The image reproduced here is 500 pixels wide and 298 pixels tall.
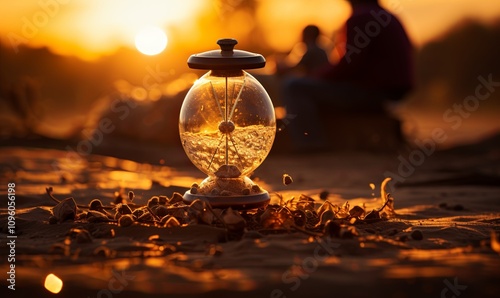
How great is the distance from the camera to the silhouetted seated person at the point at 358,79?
1096cm

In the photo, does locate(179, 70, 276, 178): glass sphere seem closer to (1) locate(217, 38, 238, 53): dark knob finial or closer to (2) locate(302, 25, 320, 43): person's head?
(1) locate(217, 38, 238, 53): dark knob finial

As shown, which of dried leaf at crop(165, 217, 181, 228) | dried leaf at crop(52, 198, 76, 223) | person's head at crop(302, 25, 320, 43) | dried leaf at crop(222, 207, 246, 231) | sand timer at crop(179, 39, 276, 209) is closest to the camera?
dried leaf at crop(222, 207, 246, 231)

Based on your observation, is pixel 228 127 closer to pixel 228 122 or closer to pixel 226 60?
pixel 228 122

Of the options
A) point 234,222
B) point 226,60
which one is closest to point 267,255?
point 234,222

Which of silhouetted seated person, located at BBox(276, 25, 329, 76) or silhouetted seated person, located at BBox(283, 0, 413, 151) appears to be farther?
silhouetted seated person, located at BBox(276, 25, 329, 76)

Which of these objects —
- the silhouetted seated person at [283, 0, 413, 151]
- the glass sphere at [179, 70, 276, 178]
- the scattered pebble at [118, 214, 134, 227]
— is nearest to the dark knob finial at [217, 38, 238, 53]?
the glass sphere at [179, 70, 276, 178]

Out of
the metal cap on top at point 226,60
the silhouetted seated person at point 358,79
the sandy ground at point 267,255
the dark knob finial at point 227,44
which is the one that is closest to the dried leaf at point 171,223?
the sandy ground at point 267,255

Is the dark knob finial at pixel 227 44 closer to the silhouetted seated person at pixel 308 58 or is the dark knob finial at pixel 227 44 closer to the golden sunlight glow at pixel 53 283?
the golden sunlight glow at pixel 53 283

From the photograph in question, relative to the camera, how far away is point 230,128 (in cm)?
550

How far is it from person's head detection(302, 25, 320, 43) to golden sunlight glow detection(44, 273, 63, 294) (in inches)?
334

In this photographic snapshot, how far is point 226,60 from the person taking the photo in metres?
5.42

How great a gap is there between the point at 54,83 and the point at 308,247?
21156 millimetres

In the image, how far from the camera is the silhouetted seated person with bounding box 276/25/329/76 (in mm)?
12355

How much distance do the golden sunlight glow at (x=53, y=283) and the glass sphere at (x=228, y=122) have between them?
5.40 ft
